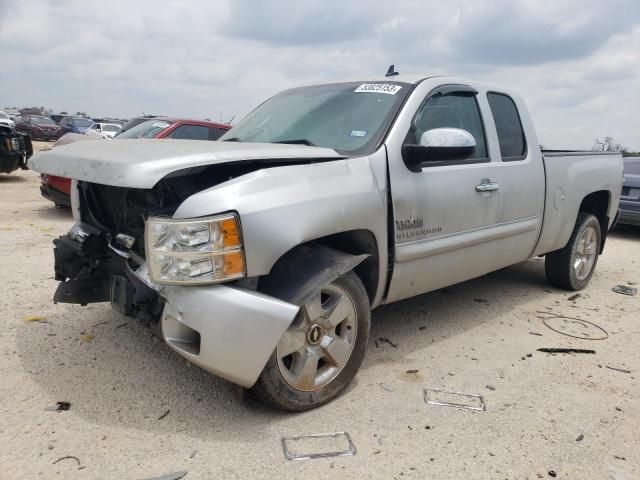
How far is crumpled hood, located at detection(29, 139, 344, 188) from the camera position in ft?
7.57

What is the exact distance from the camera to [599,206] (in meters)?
5.51

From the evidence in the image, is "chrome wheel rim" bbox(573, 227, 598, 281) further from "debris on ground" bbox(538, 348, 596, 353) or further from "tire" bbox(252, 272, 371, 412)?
"tire" bbox(252, 272, 371, 412)

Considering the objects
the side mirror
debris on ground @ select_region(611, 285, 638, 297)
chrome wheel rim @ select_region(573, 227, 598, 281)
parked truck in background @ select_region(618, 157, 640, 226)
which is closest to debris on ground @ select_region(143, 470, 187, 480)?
the side mirror

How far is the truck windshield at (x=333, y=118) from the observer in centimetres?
325

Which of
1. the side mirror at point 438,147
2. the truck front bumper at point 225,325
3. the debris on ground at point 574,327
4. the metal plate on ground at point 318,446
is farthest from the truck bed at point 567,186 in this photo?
the truck front bumper at point 225,325

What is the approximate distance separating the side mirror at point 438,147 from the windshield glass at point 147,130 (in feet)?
18.6

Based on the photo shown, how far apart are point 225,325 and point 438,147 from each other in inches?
64.4

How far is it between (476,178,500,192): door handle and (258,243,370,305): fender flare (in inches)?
50.9

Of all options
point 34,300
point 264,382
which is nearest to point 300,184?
point 264,382

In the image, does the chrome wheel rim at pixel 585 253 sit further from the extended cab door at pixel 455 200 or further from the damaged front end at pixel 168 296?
the damaged front end at pixel 168 296

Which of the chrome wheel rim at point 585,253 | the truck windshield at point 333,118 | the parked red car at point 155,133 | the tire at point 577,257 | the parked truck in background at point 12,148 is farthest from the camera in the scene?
the parked truck in background at point 12,148

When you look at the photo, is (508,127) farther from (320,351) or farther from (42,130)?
(42,130)

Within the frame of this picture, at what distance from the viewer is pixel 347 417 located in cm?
275

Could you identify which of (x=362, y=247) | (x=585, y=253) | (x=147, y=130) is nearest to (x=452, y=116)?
(x=362, y=247)
